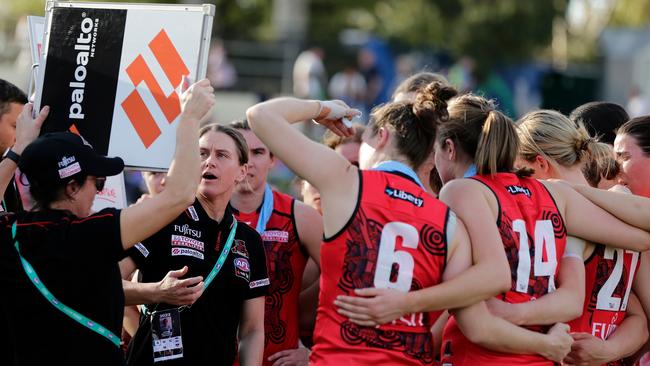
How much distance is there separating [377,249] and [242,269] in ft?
3.46

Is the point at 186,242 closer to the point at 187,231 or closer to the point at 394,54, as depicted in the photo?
the point at 187,231

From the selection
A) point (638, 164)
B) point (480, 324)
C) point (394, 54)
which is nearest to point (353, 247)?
point (480, 324)

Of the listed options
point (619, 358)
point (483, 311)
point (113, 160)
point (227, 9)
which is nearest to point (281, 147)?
point (113, 160)

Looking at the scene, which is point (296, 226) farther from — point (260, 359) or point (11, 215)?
point (11, 215)

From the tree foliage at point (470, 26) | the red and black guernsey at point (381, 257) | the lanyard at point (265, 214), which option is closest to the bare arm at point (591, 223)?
the red and black guernsey at point (381, 257)

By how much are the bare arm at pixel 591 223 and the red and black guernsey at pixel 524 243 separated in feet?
0.32

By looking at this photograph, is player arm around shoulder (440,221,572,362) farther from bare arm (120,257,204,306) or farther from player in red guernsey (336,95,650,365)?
bare arm (120,257,204,306)

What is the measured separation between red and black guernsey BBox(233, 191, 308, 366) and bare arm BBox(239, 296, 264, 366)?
1.42 ft

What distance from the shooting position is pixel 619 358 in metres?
5.20

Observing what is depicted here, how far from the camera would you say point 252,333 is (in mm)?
5156

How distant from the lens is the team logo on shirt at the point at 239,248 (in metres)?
5.17

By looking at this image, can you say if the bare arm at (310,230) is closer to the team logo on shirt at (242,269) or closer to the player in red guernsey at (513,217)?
the team logo on shirt at (242,269)

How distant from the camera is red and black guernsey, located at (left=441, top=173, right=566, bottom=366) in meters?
4.64

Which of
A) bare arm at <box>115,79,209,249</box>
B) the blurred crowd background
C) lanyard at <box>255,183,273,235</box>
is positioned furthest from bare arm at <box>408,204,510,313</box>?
the blurred crowd background
